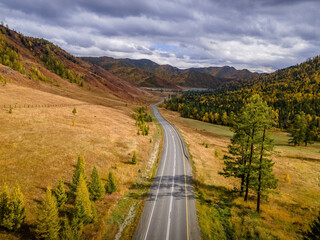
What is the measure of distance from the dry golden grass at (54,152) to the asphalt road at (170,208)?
5.26m

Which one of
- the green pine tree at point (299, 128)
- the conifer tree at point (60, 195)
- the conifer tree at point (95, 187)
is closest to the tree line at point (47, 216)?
the conifer tree at point (60, 195)

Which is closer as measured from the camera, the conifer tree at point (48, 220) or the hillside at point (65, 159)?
the conifer tree at point (48, 220)

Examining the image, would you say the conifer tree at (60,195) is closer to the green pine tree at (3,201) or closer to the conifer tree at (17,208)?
the conifer tree at (17,208)

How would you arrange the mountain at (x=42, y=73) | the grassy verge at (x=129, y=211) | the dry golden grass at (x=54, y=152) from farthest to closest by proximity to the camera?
the mountain at (x=42, y=73) → the dry golden grass at (x=54, y=152) → the grassy verge at (x=129, y=211)

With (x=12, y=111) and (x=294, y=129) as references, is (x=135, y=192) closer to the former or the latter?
(x=12, y=111)

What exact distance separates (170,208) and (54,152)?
999 inches

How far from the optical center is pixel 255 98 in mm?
24156

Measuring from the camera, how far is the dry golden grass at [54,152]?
24516 millimetres

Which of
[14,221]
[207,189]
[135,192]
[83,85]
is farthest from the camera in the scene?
[83,85]

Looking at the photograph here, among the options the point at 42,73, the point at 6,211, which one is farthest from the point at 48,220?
the point at 42,73

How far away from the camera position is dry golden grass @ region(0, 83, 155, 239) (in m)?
24.5

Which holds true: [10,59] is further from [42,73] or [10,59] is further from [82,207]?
[82,207]

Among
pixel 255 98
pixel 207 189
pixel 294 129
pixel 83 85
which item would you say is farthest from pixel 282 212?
pixel 83 85

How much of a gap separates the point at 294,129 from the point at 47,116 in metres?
96.3
